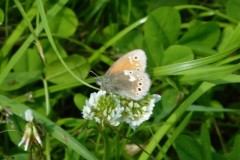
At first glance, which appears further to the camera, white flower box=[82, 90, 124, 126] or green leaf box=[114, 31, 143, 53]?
green leaf box=[114, 31, 143, 53]

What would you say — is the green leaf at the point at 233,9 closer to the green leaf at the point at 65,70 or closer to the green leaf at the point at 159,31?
the green leaf at the point at 159,31

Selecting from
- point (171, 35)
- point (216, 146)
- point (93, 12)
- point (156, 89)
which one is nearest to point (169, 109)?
point (156, 89)

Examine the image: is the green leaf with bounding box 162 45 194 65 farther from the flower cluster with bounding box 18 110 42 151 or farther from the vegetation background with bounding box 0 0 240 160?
the flower cluster with bounding box 18 110 42 151

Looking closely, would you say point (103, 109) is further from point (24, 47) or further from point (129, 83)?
point (24, 47)

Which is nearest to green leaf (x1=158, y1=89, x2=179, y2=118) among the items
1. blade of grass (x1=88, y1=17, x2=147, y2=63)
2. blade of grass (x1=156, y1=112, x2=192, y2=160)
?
blade of grass (x1=156, y1=112, x2=192, y2=160)

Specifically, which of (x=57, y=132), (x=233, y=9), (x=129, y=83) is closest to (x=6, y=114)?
(x=57, y=132)

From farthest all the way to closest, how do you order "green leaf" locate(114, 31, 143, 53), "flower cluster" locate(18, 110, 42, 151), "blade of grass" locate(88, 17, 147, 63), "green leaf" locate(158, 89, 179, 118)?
"green leaf" locate(114, 31, 143, 53)
"blade of grass" locate(88, 17, 147, 63)
"green leaf" locate(158, 89, 179, 118)
"flower cluster" locate(18, 110, 42, 151)

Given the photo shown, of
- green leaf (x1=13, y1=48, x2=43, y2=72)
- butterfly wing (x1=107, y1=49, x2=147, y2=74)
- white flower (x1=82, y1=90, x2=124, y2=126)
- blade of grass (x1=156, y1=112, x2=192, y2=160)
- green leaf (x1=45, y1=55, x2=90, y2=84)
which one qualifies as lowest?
blade of grass (x1=156, y1=112, x2=192, y2=160)

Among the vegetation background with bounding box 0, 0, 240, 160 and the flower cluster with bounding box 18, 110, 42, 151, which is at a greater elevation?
the flower cluster with bounding box 18, 110, 42, 151
